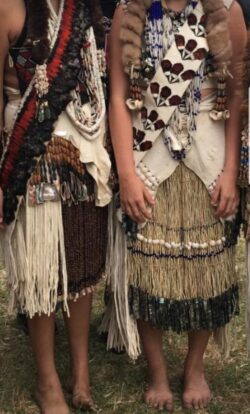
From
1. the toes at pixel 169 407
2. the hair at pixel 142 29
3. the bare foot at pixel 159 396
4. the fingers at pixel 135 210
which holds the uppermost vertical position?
the hair at pixel 142 29

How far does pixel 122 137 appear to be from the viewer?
248cm

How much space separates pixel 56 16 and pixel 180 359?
5.37ft

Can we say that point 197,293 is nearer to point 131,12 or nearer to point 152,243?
point 152,243

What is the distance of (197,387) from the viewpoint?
2.90m

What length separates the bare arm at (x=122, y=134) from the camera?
2480mm

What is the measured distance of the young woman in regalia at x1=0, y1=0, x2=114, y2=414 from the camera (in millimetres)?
2350

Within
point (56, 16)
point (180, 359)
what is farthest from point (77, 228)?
point (180, 359)

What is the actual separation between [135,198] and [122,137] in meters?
0.22

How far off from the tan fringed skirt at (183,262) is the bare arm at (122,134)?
9 cm

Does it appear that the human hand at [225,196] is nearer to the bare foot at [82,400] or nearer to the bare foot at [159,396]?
the bare foot at [159,396]

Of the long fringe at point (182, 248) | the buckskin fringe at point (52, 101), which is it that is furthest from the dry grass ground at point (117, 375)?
the buckskin fringe at point (52, 101)

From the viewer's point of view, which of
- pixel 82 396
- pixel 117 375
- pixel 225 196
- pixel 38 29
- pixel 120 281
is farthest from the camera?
pixel 117 375

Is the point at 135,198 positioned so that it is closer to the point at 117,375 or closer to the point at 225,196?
the point at 225,196

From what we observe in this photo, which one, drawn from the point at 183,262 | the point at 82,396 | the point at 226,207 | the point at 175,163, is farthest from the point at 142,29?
the point at 82,396
